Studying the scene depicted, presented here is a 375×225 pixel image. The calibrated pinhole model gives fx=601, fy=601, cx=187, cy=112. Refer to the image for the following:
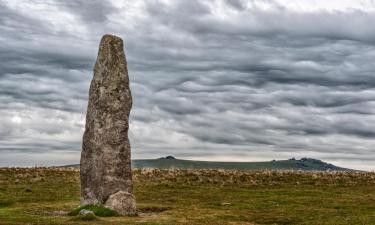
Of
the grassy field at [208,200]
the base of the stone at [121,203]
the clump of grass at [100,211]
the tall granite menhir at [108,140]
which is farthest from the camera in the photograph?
the tall granite menhir at [108,140]

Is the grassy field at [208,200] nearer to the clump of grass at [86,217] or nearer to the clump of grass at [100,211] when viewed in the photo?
the clump of grass at [86,217]

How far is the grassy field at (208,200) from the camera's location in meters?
29.7

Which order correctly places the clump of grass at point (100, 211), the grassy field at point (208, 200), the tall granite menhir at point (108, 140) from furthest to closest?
the tall granite menhir at point (108, 140), the clump of grass at point (100, 211), the grassy field at point (208, 200)

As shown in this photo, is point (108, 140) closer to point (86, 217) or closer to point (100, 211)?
point (100, 211)

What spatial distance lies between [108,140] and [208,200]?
10.7 metres

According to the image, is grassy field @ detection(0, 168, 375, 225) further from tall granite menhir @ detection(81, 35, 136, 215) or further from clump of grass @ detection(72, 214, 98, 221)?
tall granite menhir @ detection(81, 35, 136, 215)

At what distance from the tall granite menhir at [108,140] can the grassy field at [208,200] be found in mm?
1869

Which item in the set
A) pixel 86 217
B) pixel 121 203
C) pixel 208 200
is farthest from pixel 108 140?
pixel 208 200

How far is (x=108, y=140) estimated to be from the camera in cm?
3191

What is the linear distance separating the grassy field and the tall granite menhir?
1869 millimetres

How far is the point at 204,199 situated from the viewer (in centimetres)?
4059

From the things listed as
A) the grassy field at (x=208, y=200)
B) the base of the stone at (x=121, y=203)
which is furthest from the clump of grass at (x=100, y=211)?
the grassy field at (x=208, y=200)

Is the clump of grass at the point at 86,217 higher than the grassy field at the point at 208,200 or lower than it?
lower

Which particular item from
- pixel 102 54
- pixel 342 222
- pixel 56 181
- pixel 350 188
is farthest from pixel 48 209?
pixel 350 188
